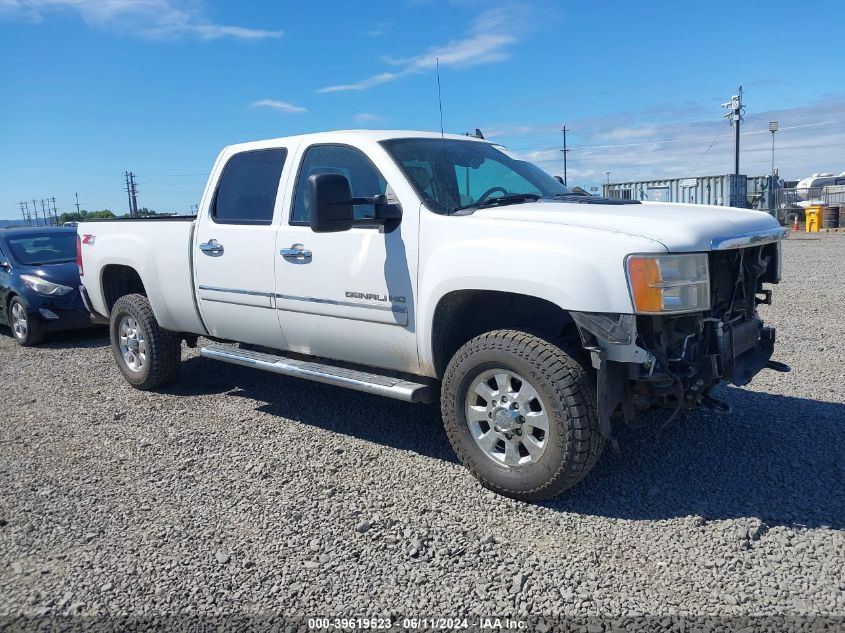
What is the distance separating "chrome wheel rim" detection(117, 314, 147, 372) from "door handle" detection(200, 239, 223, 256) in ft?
4.27

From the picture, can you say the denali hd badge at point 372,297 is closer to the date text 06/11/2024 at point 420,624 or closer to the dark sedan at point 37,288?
the date text 06/11/2024 at point 420,624

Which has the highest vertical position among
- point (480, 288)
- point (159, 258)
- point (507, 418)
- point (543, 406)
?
point (159, 258)

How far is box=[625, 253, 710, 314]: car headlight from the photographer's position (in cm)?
344

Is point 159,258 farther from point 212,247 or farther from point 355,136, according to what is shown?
point 355,136

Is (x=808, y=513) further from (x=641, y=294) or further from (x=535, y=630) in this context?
(x=535, y=630)

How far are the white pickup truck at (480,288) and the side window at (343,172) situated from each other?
0.01 m

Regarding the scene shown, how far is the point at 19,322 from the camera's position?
9406 millimetres

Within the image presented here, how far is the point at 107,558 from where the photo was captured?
3.52 m

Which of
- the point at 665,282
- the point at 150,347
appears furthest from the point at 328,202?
the point at 150,347

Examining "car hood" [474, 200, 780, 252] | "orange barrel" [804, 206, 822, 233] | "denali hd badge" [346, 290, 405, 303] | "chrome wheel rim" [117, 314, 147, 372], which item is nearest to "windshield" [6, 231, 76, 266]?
"chrome wheel rim" [117, 314, 147, 372]

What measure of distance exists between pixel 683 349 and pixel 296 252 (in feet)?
8.34

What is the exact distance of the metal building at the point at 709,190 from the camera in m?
30.6

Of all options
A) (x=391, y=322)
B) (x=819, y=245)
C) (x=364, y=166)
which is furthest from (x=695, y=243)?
(x=819, y=245)

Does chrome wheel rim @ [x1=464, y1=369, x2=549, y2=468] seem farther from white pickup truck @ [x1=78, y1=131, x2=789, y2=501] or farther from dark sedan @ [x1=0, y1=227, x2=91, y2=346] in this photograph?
dark sedan @ [x1=0, y1=227, x2=91, y2=346]
